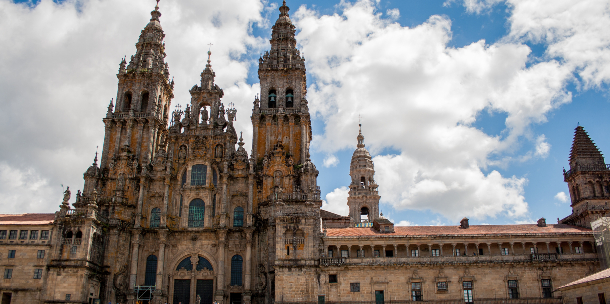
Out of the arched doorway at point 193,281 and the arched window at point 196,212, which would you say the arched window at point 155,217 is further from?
the arched doorway at point 193,281

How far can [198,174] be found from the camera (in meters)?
57.3

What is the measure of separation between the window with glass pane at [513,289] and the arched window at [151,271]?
114 feet

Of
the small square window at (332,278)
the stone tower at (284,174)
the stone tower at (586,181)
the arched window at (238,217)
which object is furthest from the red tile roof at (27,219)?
the stone tower at (586,181)

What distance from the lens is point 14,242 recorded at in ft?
162

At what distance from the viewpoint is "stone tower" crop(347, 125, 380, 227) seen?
82688mm

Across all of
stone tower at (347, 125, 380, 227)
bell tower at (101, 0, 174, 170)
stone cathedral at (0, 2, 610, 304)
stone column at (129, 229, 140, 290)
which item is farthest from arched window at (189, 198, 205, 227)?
stone tower at (347, 125, 380, 227)

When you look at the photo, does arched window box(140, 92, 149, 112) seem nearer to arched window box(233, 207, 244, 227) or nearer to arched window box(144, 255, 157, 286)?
arched window box(233, 207, 244, 227)

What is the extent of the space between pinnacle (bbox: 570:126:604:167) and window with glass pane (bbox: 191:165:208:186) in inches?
1596

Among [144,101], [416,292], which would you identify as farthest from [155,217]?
[416,292]

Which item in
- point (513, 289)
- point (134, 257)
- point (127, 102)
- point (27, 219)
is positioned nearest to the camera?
point (513, 289)

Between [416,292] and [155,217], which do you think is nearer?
[416,292]

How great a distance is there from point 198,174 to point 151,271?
444 inches

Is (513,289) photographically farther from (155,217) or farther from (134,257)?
(134,257)

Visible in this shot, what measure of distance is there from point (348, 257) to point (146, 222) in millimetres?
22229
